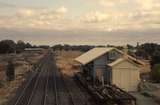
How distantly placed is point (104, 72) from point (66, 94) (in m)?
6.38

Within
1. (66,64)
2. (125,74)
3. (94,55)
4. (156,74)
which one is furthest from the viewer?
(66,64)

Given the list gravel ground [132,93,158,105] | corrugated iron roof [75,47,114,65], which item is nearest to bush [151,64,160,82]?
corrugated iron roof [75,47,114,65]

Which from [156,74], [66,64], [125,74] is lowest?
[66,64]

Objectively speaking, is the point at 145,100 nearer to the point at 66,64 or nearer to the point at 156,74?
the point at 156,74

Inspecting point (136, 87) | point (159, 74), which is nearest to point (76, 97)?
point (136, 87)

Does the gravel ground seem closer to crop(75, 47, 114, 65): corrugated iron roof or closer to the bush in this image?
crop(75, 47, 114, 65): corrugated iron roof

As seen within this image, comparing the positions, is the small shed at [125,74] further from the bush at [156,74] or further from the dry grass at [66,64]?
the dry grass at [66,64]

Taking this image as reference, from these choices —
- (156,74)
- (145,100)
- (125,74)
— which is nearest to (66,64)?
(156,74)

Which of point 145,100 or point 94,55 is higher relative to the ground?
point 94,55

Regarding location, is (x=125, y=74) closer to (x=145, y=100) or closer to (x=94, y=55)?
(x=145, y=100)

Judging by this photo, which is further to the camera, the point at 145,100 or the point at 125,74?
the point at 125,74

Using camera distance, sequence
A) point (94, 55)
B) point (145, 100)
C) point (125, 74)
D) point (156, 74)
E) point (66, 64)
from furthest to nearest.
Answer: point (66, 64), point (94, 55), point (156, 74), point (125, 74), point (145, 100)

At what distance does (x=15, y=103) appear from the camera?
27078 millimetres

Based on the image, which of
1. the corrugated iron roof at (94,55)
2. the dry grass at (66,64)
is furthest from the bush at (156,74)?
the dry grass at (66,64)
